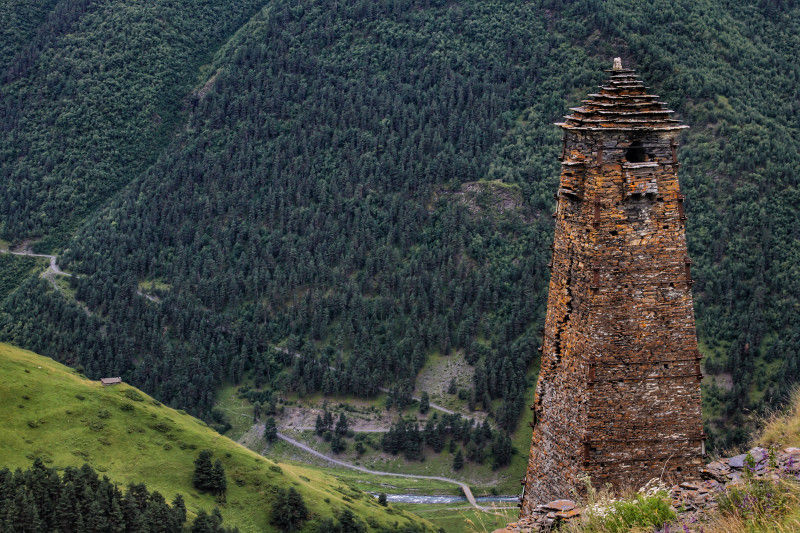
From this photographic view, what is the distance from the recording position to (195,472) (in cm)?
9019

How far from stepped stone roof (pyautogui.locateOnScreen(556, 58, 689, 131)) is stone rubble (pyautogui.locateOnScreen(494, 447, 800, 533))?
25.1 ft

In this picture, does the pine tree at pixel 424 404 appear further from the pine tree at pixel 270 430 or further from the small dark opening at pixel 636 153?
the small dark opening at pixel 636 153

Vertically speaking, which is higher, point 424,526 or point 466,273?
point 466,273

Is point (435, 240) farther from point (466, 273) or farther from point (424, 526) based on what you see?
point (424, 526)

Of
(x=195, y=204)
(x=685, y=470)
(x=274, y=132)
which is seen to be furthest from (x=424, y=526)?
(x=274, y=132)

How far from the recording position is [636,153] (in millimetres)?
18875

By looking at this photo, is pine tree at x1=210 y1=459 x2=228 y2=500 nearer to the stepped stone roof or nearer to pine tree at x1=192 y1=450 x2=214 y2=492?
pine tree at x1=192 y1=450 x2=214 y2=492

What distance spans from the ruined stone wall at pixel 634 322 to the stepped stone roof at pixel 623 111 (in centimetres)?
22

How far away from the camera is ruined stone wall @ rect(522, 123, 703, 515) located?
731 inches

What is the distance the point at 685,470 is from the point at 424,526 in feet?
281

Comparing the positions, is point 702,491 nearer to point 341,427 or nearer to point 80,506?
point 80,506

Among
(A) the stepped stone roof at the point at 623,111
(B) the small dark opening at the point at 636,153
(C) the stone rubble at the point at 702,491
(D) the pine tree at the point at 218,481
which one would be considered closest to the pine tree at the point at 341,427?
(D) the pine tree at the point at 218,481

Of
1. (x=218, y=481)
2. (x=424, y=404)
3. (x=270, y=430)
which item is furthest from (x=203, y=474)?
(x=424, y=404)

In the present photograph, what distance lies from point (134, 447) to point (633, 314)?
86.0 m
